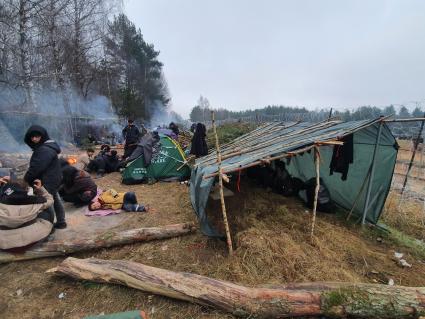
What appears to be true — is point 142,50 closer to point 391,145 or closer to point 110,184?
point 110,184

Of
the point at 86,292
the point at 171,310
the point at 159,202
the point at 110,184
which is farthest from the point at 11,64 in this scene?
the point at 171,310

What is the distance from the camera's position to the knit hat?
3695 mm

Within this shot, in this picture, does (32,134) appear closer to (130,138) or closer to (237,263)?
(237,263)

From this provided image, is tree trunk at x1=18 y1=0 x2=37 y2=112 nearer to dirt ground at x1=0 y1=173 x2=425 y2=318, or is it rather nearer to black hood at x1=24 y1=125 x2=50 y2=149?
black hood at x1=24 y1=125 x2=50 y2=149

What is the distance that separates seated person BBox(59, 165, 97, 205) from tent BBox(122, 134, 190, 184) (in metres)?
2.15

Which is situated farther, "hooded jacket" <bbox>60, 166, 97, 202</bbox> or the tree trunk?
the tree trunk

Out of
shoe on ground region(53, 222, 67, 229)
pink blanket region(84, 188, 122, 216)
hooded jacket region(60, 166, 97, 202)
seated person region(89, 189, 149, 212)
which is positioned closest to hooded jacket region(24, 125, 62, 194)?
shoe on ground region(53, 222, 67, 229)

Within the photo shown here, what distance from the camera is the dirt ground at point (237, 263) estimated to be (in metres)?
2.99

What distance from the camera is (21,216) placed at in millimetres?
3619

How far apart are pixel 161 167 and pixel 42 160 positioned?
4.48 m

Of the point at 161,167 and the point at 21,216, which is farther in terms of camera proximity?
the point at 161,167

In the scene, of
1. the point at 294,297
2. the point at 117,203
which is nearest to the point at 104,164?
the point at 117,203

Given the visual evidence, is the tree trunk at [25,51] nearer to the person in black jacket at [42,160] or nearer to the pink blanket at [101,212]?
the pink blanket at [101,212]

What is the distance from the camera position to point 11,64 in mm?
11789
